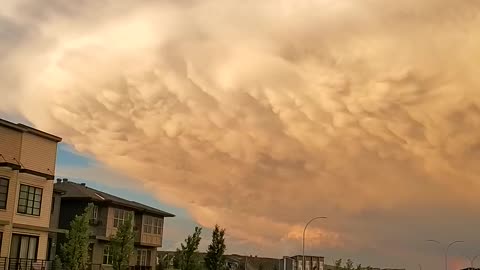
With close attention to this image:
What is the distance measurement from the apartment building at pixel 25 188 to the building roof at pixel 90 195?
12433 mm

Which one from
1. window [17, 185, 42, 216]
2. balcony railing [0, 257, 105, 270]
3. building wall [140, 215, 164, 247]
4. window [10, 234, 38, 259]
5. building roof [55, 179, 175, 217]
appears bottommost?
balcony railing [0, 257, 105, 270]

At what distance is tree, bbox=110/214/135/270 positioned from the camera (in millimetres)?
53188

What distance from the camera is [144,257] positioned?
70125 mm

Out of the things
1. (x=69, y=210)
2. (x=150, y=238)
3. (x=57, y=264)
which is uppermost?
(x=69, y=210)

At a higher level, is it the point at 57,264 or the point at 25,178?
the point at 25,178

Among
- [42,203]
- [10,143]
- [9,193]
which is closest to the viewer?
[9,193]

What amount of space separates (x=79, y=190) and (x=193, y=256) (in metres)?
13.9

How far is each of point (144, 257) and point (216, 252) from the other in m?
12.1

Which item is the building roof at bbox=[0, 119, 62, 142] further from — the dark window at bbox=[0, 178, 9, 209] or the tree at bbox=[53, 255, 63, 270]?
the tree at bbox=[53, 255, 63, 270]

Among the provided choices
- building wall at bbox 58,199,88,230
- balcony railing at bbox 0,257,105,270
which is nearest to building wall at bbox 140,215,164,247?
building wall at bbox 58,199,88,230

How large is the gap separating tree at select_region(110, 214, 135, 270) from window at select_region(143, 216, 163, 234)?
568 inches

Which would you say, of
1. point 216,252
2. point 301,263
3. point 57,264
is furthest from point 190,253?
point 301,263

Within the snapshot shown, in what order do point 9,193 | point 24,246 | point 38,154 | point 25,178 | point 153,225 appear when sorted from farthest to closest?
point 153,225
point 38,154
point 24,246
point 25,178
point 9,193

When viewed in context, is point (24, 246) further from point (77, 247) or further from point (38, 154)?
point (38, 154)
